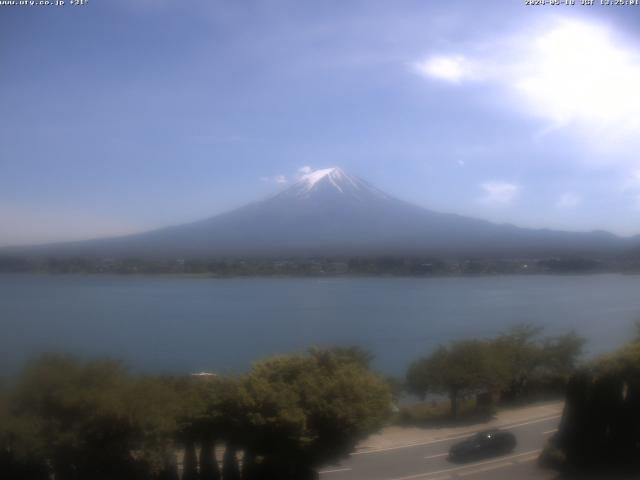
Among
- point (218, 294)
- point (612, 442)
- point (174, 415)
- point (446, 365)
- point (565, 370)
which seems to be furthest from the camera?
point (218, 294)

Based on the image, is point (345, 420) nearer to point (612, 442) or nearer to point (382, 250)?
point (612, 442)

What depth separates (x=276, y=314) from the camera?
8.70 metres

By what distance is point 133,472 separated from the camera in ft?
17.3

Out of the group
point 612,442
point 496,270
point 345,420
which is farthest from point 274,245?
point 612,442

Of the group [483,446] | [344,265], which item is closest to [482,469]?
[483,446]

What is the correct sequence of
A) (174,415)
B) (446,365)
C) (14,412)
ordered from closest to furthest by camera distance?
1. (14,412)
2. (174,415)
3. (446,365)

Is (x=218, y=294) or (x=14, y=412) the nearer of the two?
(x=14, y=412)

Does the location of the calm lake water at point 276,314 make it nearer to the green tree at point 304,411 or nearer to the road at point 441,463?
the green tree at point 304,411

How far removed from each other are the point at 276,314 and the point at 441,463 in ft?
12.6

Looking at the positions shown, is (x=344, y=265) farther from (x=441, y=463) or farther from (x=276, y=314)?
(x=441, y=463)

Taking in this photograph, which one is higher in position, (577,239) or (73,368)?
(577,239)

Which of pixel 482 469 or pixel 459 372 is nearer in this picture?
pixel 482 469

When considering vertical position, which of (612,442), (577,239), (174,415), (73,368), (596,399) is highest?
(577,239)

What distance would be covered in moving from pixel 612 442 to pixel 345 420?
3.12m
